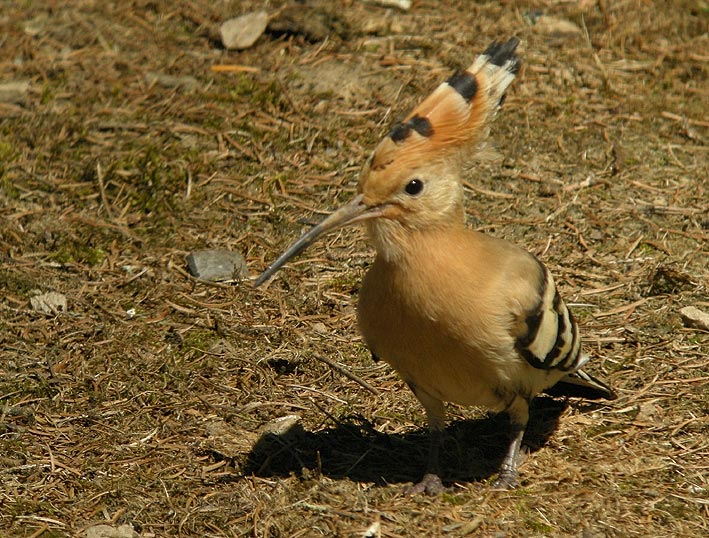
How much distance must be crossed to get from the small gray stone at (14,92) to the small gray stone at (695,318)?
3.75 metres

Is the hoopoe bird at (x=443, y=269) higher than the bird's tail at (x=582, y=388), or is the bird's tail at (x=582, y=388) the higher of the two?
the hoopoe bird at (x=443, y=269)

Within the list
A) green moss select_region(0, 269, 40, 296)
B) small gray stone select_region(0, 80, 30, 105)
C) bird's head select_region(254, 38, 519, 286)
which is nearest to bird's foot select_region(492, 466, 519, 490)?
bird's head select_region(254, 38, 519, 286)

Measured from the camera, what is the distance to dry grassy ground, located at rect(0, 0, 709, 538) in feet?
11.6

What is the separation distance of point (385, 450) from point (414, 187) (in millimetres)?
1100

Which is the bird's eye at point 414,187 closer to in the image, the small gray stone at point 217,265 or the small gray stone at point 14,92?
the small gray stone at point 217,265

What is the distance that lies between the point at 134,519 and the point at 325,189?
2320 mm

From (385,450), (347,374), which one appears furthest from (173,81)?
(385,450)

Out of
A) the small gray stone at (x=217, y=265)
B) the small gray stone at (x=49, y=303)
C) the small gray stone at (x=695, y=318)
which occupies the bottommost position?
the small gray stone at (x=49, y=303)

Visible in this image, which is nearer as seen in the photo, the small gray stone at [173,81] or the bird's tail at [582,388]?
the bird's tail at [582,388]

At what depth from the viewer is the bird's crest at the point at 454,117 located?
10.6 feet

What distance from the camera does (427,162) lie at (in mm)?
3268

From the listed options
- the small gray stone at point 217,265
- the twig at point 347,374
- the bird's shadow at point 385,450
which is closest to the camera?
Result: the bird's shadow at point 385,450

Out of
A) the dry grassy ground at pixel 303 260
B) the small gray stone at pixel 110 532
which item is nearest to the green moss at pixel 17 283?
the dry grassy ground at pixel 303 260

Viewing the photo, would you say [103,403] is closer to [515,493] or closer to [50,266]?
[50,266]
